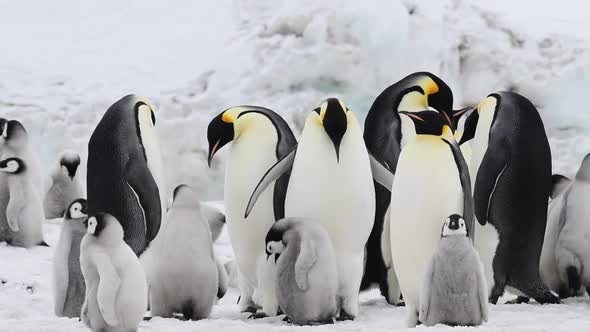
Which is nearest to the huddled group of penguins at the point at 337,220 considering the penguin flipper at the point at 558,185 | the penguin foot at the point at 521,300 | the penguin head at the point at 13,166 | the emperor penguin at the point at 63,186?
the penguin foot at the point at 521,300

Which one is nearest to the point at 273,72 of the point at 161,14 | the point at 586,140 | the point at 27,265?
the point at 161,14

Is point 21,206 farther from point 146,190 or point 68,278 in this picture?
point 68,278

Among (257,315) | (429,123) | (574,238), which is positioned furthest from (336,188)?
(574,238)

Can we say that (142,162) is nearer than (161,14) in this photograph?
Yes

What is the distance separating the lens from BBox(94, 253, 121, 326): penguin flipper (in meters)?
4.07

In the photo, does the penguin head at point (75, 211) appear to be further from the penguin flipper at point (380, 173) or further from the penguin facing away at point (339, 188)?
the penguin flipper at point (380, 173)

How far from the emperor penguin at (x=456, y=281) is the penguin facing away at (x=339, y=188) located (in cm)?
70

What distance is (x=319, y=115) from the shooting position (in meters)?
5.00

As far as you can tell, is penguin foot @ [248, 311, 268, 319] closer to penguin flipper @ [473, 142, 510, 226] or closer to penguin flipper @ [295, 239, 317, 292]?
penguin flipper @ [295, 239, 317, 292]

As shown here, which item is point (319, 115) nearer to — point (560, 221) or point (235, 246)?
point (235, 246)

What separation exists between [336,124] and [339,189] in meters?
0.28

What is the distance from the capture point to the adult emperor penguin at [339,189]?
4906mm

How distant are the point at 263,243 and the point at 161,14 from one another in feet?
25.5

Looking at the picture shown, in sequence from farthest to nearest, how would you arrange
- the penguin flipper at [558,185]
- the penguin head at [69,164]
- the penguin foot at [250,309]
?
the penguin head at [69,164] < the penguin flipper at [558,185] < the penguin foot at [250,309]
